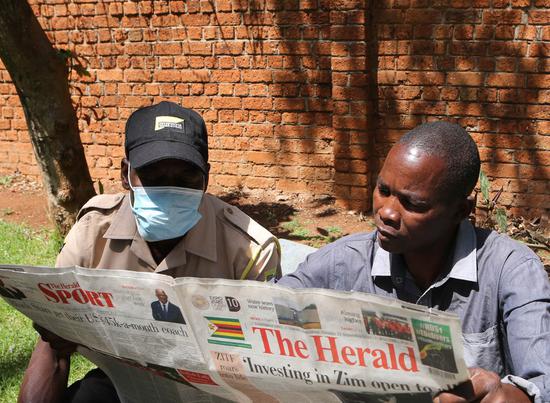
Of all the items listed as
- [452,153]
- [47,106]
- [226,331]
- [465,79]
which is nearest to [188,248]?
[226,331]

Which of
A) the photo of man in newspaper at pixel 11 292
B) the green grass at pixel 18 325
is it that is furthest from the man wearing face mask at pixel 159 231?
the green grass at pixel 18 325

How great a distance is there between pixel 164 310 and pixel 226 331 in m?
0.17

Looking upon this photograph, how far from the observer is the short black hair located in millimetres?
1650

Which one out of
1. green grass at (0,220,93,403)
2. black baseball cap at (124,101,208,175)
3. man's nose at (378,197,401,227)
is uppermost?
black baseball cap at (124,101,208,175)

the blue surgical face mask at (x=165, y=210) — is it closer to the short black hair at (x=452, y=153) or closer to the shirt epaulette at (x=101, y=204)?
the shirt epaulette at (x=101, y=204)

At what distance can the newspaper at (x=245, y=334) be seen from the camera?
1.33 m

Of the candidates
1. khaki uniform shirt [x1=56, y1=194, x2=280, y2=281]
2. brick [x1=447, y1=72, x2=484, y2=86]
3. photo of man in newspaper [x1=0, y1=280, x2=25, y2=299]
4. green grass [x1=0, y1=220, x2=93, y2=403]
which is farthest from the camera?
brick [x1=447, y1=72, x2=484, y2=86]

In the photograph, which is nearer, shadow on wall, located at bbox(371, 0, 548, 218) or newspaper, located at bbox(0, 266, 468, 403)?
newspaper, located at bbox(0, 266, 468, 403)

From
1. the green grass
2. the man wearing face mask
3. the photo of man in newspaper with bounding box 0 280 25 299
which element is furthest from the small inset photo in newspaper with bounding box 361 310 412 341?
the green grass

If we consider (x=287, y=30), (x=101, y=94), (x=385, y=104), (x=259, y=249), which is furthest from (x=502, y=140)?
(x=101, y=94)

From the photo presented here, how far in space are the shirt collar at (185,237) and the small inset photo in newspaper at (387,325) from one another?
0.93 meters

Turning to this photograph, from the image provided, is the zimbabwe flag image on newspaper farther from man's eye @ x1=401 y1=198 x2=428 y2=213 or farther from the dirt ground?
the dirt ground

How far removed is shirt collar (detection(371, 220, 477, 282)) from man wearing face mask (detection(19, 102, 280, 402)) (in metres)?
0.48

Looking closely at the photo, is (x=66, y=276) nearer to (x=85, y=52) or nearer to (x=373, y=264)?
(x=373, y=264)
